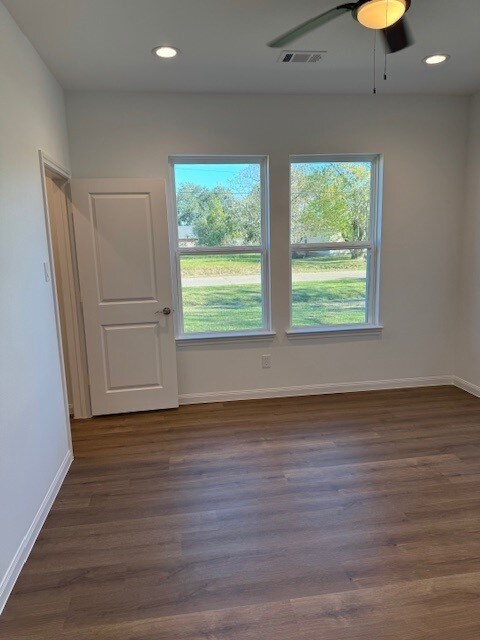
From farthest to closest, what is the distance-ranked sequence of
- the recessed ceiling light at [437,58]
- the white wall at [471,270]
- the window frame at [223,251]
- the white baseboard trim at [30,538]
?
the white wall at [471,270], the window frame at [223,251], the recessed ceiling light at [437,58], the white baseboard trim at [30,538]

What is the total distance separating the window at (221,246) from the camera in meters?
3.55

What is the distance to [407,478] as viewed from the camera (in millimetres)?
2457

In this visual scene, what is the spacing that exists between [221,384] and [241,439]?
0.83 metres

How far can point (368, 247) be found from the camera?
3824 mm

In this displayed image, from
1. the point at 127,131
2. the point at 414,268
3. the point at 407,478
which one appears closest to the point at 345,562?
the point at 407,478

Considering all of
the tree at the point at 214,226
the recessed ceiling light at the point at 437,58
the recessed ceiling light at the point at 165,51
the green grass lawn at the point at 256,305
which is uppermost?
the recessed ceiling light at the point at 437,58

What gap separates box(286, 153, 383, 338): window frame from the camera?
3633mm

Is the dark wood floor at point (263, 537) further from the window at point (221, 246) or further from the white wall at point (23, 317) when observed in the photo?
the window at point (221, 246)

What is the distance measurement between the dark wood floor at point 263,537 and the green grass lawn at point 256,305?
3.32 ft

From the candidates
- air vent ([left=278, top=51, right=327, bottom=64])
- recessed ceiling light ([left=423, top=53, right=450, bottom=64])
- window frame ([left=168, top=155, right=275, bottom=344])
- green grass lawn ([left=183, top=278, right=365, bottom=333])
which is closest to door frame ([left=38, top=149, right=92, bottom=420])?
window frame ([left=168, top=155, right=275, bottom=344])

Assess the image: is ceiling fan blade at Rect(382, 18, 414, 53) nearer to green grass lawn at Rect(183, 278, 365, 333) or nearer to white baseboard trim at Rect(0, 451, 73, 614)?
green grass lawn at Rect(183, 278, 365, 333)

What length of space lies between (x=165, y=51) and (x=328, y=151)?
164 centimetres

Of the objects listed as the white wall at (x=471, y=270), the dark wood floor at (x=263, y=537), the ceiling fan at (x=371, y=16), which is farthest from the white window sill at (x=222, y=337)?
the ceiling fan at (x=371, y=16)

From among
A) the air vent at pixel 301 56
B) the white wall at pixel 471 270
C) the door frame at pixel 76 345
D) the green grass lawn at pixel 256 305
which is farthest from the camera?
the green grass lawn at pixel 256 305
